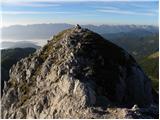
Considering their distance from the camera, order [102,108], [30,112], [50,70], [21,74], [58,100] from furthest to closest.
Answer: [21,74] → [50,70] → [30,112] → [58,100] → [102,108]

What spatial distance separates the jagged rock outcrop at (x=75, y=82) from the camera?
4584 centimetres

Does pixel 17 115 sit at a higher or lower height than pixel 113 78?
lower

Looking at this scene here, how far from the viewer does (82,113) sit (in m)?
42.4

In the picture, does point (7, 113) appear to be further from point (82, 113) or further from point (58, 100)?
point (82, 113)

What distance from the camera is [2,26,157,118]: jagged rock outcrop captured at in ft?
150

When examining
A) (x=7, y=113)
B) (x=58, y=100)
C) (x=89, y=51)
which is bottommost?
(x=7, y=113)

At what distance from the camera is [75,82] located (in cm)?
4741

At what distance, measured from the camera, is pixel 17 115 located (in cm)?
5456

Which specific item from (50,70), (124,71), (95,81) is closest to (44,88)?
(50,70)

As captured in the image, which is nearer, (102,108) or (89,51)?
(102,108)

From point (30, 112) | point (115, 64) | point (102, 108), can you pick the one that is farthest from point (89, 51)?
point (102, 108)

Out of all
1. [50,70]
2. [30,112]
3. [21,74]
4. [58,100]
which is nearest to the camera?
[58,100]

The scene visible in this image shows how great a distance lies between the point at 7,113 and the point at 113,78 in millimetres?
16873

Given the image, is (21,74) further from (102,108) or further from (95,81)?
(102,108)
